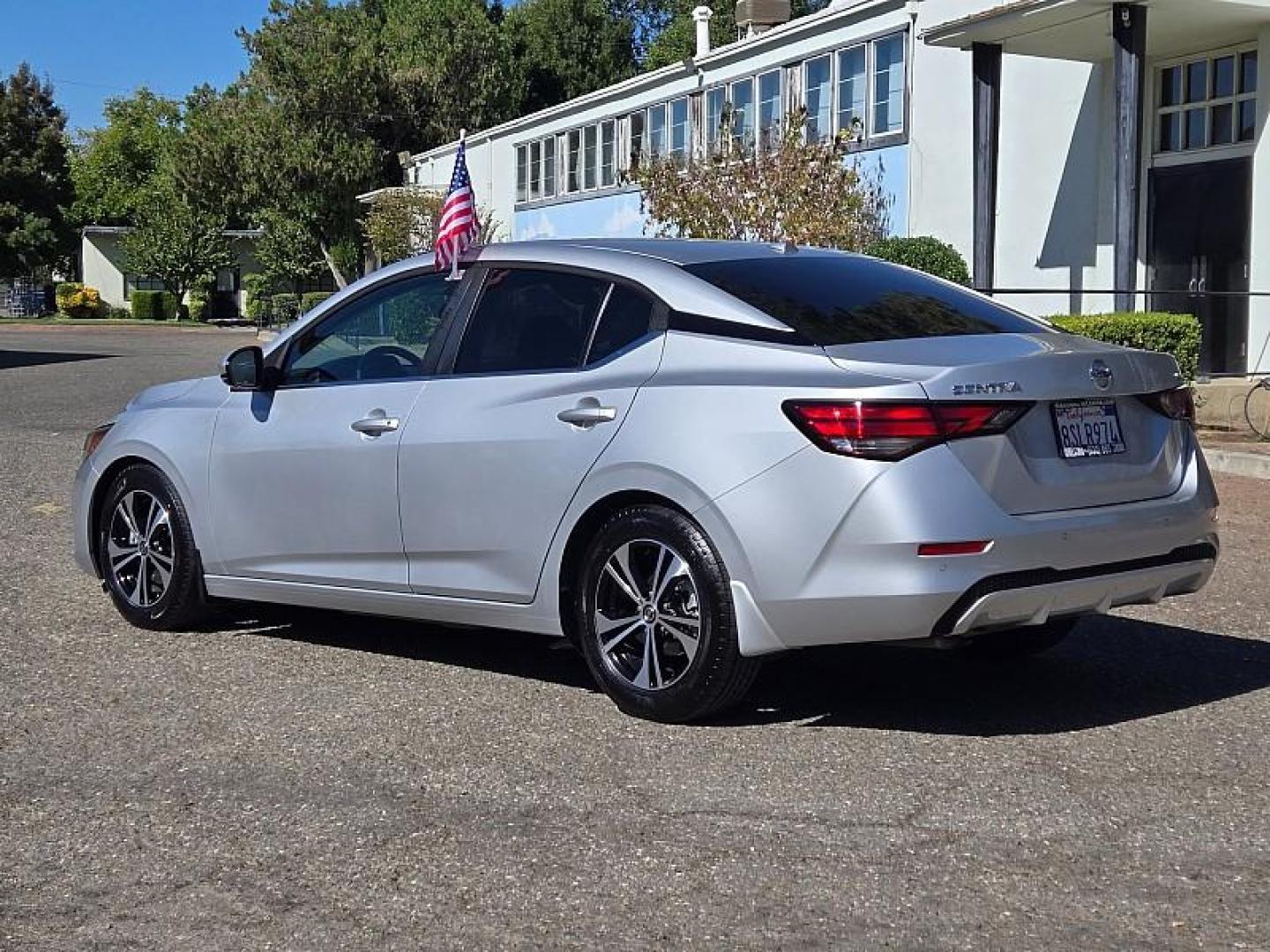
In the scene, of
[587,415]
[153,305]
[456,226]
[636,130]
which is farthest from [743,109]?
[153,305]

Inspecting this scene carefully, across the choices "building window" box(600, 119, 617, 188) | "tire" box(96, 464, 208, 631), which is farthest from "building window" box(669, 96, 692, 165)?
"tire" box(96, 464, 208, 631)

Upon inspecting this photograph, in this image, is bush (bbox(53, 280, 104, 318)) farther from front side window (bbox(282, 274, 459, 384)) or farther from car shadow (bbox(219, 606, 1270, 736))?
front side window (bbox(282, 274, 459, 384))

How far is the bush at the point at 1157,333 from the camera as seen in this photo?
602 inches

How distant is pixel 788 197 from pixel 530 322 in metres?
16.9

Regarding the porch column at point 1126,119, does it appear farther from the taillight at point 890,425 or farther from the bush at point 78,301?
the bush at point 78,301

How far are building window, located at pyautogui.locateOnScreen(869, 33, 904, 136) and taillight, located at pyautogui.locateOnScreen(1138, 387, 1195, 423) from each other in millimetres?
18045

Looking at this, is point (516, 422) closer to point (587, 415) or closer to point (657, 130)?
point (587, 415)

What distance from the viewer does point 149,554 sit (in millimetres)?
7254

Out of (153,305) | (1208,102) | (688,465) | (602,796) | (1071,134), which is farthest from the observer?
(153,305)

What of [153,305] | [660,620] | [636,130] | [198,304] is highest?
[636,130]

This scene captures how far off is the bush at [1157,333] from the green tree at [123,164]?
81582 mm

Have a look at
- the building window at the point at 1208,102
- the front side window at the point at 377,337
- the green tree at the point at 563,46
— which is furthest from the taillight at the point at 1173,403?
the green tree at the point at 563,46

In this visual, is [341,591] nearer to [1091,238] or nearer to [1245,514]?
[1245,514]

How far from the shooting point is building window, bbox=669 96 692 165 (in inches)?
1177
